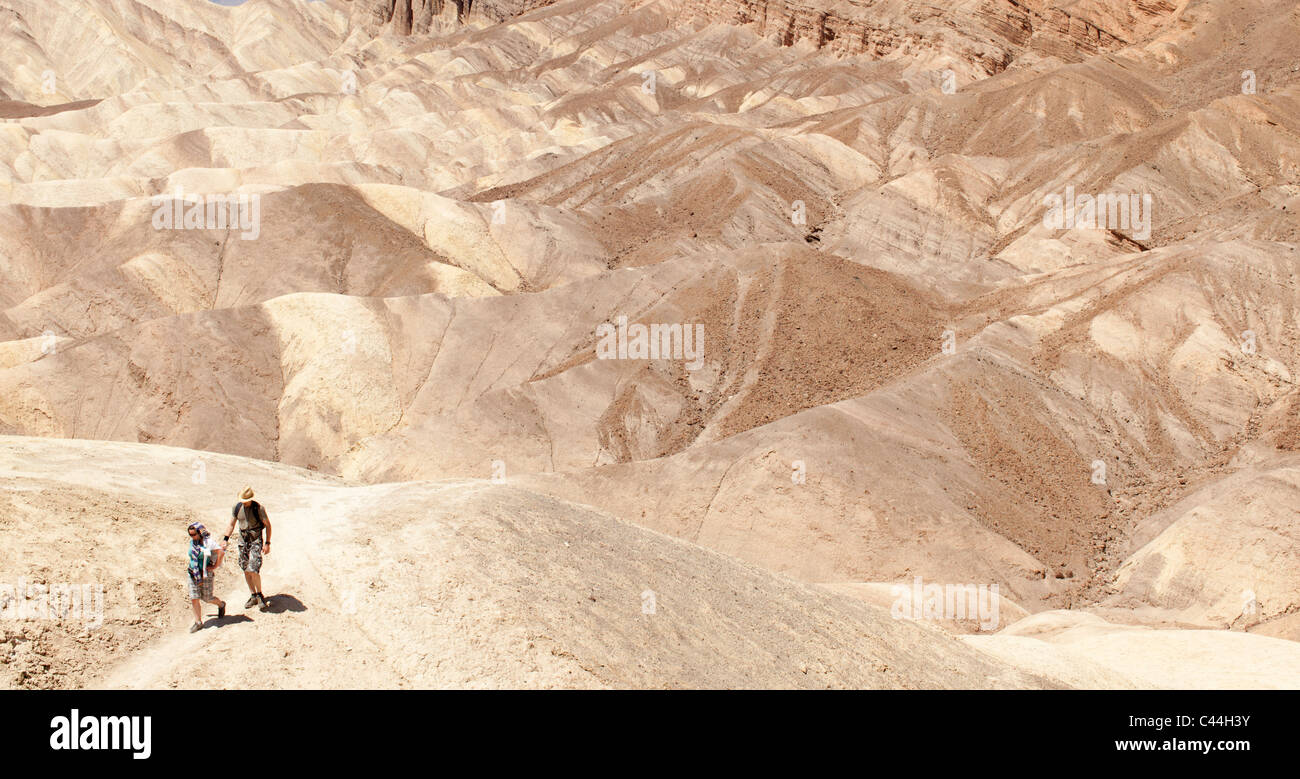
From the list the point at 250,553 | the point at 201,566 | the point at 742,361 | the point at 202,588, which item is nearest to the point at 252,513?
the point at 250,553

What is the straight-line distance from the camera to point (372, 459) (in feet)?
90.8

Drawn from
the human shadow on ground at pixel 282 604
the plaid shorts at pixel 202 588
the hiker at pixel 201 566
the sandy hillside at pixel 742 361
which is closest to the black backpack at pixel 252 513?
the hiker at pixel 201 566

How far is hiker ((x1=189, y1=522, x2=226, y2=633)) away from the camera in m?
9.97

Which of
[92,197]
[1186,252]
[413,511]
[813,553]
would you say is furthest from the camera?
[92,197]

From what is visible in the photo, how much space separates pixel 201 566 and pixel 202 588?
25 centimetres

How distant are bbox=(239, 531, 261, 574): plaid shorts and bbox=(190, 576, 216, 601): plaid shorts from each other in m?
A: 0.44

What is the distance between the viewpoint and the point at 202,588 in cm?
1005

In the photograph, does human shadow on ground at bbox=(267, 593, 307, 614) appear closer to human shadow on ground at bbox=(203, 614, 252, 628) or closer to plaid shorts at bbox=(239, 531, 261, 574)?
human shadow on ground at bbox=(203, 614, 252, 628)

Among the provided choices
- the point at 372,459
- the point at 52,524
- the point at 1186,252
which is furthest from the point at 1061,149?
the point at 52,524

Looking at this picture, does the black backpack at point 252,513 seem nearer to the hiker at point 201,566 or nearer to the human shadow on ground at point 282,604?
the hiker at point 201,566

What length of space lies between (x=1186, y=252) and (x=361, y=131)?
58.2 metres

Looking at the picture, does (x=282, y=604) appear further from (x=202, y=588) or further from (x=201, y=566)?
(x=201, y=566)

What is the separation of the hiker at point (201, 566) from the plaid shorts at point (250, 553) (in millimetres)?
313
